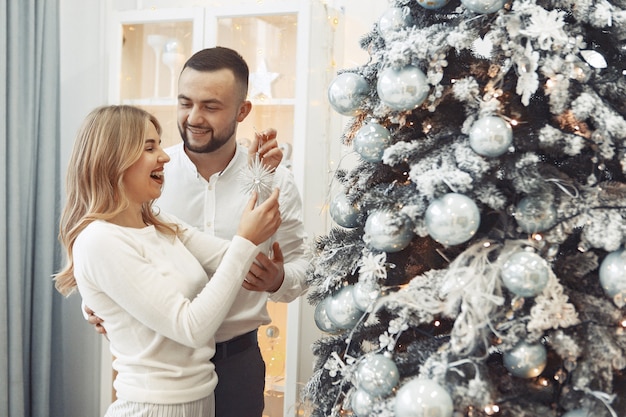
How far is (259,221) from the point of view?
5.51 ft

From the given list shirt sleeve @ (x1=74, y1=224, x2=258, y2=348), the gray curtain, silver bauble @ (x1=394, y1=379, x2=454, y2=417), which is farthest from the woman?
the gray curtain

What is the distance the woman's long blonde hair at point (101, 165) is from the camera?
5.39 ft

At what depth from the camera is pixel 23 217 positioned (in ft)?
9.61

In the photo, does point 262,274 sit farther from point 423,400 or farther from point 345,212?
point 423,400

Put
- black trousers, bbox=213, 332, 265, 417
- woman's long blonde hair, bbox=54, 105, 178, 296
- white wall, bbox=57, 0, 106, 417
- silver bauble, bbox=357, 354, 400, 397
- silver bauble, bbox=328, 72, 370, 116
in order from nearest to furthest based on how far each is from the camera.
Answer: silver bauble, bbox=357, 354, 400, 397
silver bauble, bbox=328, 72, 370, 116
woman's long blonde hair, bbox=54, 105, 178, 296
black trousers, bbox=213, 332, 265, 417
white wall, bbox=57, 0, 106, 417

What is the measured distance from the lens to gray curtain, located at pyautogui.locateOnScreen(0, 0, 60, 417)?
2.81m

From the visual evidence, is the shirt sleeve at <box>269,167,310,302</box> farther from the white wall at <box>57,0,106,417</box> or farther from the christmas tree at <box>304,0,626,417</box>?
the white wall at <box>57,0,106,417</box>

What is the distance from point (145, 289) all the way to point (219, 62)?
857 millimetres

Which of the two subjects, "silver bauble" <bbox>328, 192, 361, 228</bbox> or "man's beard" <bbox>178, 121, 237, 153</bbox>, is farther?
"man's beard" <bbox>178, 121, 237, 153</bbox>

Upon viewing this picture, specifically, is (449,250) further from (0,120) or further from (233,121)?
(0,120)

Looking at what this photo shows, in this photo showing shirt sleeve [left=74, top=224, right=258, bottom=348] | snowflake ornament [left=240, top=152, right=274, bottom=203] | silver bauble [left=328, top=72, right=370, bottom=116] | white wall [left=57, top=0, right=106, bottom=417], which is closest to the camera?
Answer: silver bauble [left=328, top=72, right=370, bottom=116]

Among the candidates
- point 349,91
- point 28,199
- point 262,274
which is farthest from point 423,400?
point 28,199

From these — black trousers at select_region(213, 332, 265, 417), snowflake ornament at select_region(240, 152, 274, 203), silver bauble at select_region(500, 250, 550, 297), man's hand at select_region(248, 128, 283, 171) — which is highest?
man's hand at select_region(248, 128, 283, 171)

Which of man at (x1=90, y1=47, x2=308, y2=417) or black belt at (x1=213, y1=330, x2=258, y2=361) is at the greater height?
man at (x1=90, y1=47, x2=308, y2=417)
